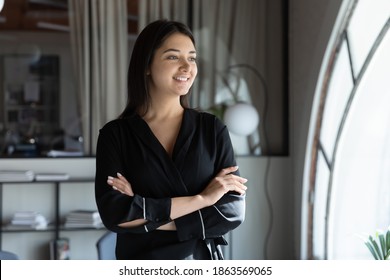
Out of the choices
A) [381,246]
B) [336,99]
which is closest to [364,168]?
[336,99]

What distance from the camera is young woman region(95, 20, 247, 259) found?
4.92 ft

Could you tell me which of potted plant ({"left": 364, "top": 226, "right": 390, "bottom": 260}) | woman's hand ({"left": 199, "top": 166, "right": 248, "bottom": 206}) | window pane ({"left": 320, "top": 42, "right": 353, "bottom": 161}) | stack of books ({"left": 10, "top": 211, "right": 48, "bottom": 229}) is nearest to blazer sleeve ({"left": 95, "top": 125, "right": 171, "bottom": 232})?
woman's hand ({"left": 199, "top": 166, "right": 248, "bottom": 206})

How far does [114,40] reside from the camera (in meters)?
5.12

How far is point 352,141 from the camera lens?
3.99m

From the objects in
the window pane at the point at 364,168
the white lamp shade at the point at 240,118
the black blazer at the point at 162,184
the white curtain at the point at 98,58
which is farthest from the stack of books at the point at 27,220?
the black blazer at the point at 162,184

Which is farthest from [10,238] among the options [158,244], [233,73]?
[158,244]

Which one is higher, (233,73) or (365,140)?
(233,73)

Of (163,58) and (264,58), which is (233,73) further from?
(163,58)

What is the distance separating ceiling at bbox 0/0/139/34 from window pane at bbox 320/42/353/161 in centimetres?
230

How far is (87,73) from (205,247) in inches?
149

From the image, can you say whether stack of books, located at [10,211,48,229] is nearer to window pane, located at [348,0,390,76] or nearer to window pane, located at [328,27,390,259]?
window pane, located at [328,27,390,259]

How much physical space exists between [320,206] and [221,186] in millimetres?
3127

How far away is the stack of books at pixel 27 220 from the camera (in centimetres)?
473

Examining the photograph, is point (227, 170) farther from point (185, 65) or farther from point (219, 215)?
point (185, 65)
